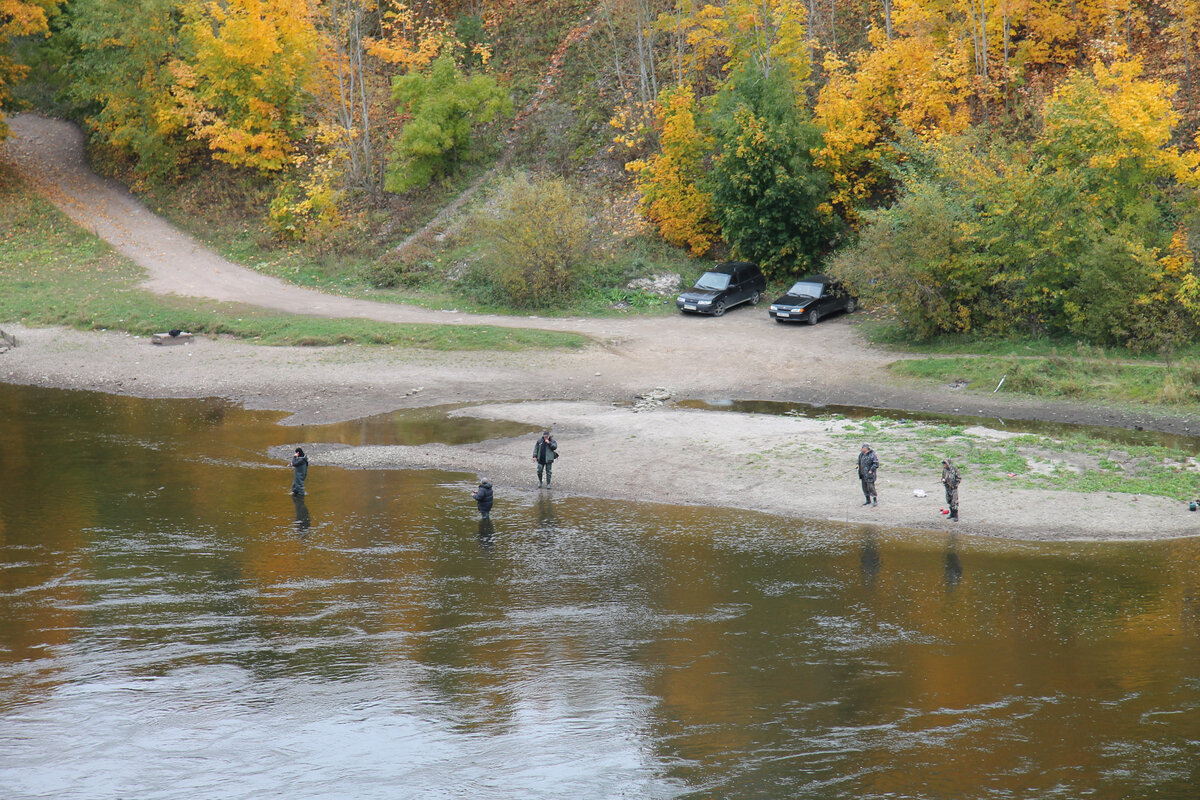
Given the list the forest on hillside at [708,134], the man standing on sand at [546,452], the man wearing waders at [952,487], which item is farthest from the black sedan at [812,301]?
the man wearing waders at [952,487]

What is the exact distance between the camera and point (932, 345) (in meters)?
31.9

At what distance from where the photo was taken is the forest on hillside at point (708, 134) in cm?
3061

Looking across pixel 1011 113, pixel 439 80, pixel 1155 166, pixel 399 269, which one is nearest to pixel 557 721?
pixel 1155 166

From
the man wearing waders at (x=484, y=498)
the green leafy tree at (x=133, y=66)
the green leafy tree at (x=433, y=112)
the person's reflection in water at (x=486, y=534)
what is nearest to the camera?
the person's reflection in water at (x=486, y=534)

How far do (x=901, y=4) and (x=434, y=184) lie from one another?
2151cm

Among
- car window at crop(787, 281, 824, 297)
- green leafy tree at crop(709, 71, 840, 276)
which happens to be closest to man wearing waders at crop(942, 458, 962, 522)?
car window at crop(787, 281, 824, 297)

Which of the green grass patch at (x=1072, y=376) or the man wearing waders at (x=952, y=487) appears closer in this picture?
the man wearing waders at (x=952, y=487)

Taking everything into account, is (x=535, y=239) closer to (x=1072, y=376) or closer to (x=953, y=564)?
(x=1072, y=376)

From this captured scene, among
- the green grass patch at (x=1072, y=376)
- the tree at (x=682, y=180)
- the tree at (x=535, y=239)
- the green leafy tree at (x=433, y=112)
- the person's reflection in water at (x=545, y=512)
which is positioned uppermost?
the green leafy tree at (x=433, y=112)

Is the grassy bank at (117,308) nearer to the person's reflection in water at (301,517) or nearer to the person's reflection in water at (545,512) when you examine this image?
the person's reflection in water at (545,512)

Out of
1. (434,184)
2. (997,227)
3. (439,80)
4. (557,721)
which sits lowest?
(557,721)

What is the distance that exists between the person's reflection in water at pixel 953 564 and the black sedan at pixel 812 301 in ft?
55.5

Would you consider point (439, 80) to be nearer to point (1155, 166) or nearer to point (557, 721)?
point (1155, 166)

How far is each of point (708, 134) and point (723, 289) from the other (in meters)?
7.39
